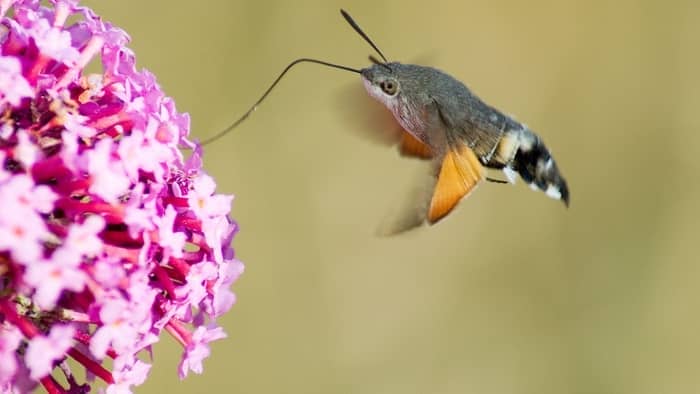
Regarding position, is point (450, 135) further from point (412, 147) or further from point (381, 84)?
point (412, 147)

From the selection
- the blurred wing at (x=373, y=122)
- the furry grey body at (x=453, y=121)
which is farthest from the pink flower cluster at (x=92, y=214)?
the blurred wing at (x=373, y=122)

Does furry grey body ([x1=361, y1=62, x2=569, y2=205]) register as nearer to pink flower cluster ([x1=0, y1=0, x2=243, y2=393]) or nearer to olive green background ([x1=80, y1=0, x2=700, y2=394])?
pink flower cluster ([x1=0, y1=0, x2=243, y2=393])

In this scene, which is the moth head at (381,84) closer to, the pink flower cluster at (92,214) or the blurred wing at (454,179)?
the blurred wing at (454,179)

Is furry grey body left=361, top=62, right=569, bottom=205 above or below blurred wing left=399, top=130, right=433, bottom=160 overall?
above

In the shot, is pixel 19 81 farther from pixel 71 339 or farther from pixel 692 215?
pixel 692 215

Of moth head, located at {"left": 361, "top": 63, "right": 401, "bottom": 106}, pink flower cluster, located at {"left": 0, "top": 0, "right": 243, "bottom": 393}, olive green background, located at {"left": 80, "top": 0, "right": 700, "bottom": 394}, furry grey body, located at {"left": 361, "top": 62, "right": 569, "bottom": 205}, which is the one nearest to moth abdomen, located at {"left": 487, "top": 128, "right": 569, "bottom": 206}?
furry grey body, located at {"left": 361, "top": 62, "right": 569, "bottom": 205}

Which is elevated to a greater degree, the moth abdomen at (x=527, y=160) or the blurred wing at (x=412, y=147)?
the moth abdomen at (x=527, y=160)

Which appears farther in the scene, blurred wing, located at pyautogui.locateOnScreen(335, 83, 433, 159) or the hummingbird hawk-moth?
blurred wing, located at pyautogui.locateOnScreen(335, 83, 433, 159)
